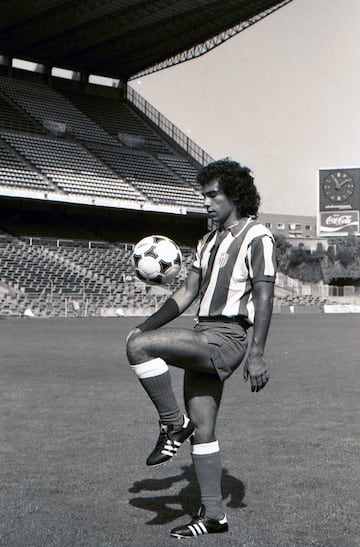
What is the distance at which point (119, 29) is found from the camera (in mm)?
42594

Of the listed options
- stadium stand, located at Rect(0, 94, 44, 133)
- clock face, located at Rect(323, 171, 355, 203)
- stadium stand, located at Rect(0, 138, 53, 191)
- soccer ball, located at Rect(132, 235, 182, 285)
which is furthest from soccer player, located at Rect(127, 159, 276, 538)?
clock face, located at Rect(323, 171, 355, 203)

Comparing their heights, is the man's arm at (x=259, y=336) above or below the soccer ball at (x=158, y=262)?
below

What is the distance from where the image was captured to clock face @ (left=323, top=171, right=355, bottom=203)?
156 ft

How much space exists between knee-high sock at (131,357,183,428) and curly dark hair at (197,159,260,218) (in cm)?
96

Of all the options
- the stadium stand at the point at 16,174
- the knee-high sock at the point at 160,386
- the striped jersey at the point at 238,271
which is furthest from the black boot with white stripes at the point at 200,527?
the stadium stand at the point at 16,174

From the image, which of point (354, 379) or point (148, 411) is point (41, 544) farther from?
point (354, 379)

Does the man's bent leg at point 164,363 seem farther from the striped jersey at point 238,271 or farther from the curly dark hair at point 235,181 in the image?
the curly dark hair at point 235,181

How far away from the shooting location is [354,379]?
10.9m

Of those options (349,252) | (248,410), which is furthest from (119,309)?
(349,252)

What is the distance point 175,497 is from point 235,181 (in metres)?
1.95

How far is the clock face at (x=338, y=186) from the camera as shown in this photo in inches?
1876

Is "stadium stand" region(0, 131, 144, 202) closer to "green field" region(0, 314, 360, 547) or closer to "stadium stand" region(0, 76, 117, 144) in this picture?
"stadium stand" region(0, 76, 117, 144)

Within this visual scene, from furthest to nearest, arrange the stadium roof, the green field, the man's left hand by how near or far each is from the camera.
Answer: the stadium roof → the green field → the man's left hand

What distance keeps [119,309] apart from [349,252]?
209ft
